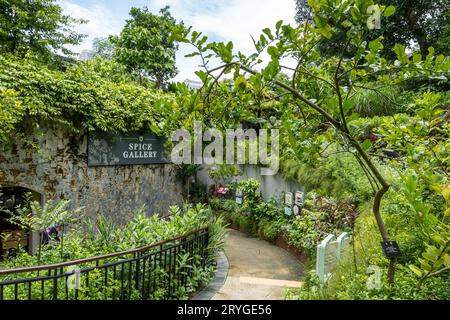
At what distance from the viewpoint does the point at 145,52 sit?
34.0 ft

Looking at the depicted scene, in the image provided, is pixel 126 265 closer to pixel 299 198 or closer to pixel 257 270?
pixel 257 270

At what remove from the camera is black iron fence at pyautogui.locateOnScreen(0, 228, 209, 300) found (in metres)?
2.47

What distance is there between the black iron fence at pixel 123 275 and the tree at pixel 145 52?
7.92m

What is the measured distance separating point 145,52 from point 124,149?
500 centimetres

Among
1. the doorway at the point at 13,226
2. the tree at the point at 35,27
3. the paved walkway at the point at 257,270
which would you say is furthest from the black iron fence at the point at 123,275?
the tree at the point at 35,27

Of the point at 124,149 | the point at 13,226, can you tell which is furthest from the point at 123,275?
the point at 124,149

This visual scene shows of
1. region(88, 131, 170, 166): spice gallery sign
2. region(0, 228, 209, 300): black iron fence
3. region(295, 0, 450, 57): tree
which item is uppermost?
region(295, 0, 450, 57): tree

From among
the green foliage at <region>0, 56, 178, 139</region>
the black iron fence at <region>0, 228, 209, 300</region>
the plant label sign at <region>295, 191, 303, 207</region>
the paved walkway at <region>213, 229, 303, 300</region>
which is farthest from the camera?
the plant label sign at <region>295, 191, 303, 207</region>

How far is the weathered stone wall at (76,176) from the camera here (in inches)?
198

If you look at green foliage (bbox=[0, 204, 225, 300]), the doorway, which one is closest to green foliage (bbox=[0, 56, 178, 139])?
the doorway

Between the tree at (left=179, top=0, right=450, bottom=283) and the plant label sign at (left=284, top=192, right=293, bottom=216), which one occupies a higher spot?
the tree at (left=179, top=0, right=450, bottom=283)

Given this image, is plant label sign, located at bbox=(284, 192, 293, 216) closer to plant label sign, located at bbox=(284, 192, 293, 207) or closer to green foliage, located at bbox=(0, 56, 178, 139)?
plant label sign, located at bbox=(284, 192, 293, 207)

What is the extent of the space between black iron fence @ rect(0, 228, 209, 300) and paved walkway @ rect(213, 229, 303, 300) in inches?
20.4

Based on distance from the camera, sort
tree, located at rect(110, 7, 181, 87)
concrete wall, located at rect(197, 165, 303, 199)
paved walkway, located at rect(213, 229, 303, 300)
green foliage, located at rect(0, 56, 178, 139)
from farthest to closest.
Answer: tree, located at rect(110, 7, 181, 87), concrete wall, located at rect(197, 165, 303, 199), green foliage, located at rect(0, 56, 178, 139), paved walkway, located at rect(213, 229, 303, 300)
